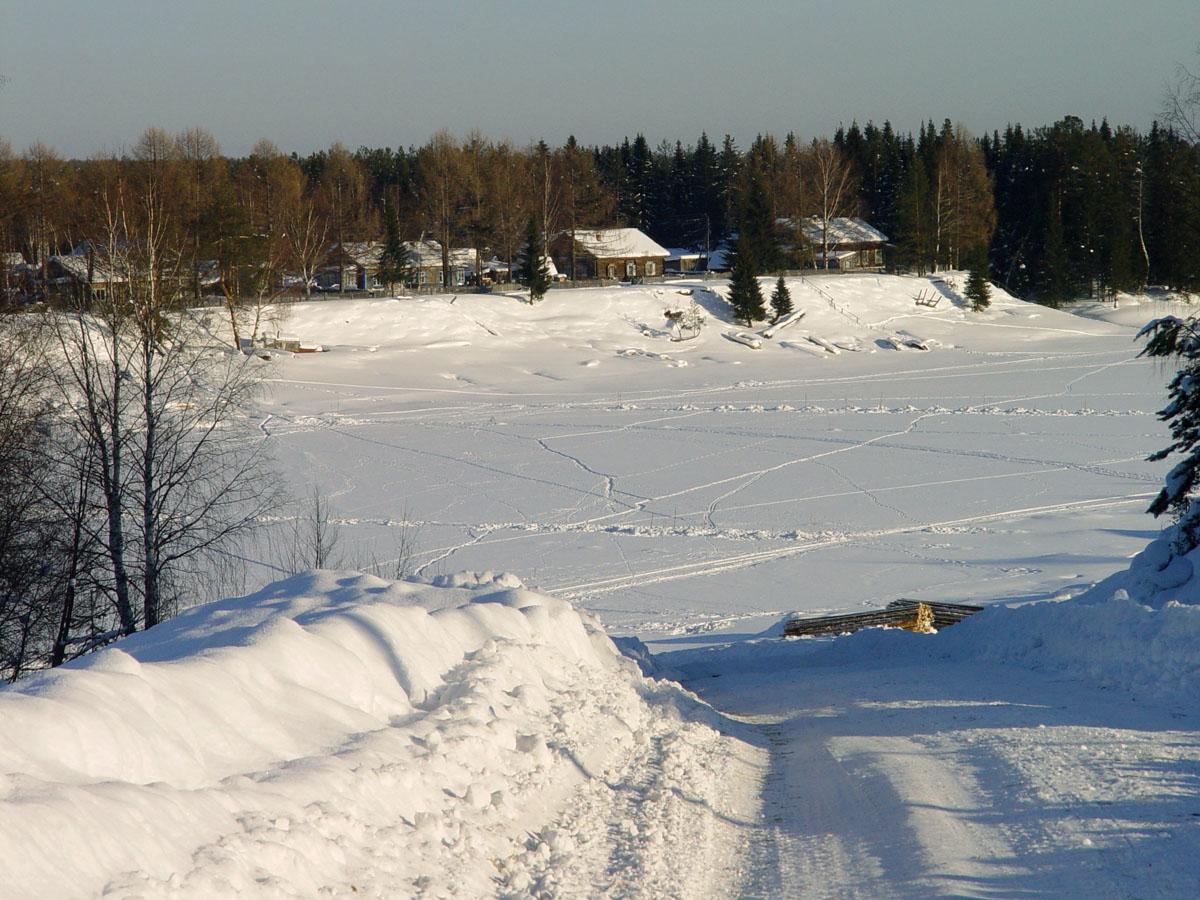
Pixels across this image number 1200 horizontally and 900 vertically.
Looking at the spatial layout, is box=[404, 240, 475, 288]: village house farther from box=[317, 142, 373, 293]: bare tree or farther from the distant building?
the distant building

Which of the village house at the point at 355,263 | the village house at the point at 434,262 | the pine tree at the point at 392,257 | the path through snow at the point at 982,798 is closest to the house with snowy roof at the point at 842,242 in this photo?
the village house at the point at 434,262

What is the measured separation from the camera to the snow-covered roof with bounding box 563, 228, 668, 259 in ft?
247

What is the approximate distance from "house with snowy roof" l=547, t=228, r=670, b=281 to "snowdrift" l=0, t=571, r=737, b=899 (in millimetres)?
68214

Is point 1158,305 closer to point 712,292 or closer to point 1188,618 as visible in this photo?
point 712,292

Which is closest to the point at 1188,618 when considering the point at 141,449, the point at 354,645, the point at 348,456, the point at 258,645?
the point at 354,645

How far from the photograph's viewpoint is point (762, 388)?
4244 cm

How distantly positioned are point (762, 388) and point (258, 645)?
3839cm

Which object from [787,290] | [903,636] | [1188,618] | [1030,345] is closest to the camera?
[1188,618]

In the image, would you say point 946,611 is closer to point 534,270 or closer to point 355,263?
point 534,270

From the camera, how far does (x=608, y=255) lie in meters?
77.1

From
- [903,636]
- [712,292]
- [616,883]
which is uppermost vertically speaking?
[712,292]

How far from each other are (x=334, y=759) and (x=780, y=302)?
56.7 m

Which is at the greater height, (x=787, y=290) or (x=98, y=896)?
(x=787, y=290)

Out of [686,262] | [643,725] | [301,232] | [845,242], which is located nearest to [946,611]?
[643,725]
